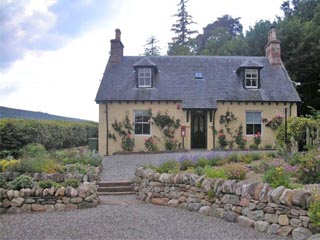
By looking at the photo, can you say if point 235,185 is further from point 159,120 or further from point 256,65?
point 256,65

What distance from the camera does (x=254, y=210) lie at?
7188mm

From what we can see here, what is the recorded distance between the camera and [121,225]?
7.37 m

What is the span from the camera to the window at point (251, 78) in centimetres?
2173

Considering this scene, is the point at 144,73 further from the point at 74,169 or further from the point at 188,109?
the point at 74,169

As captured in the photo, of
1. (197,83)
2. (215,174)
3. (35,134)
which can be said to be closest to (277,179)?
(215,174)

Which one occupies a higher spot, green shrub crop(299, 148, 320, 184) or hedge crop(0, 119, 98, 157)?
hedge crop(0, 119, 98, 157)

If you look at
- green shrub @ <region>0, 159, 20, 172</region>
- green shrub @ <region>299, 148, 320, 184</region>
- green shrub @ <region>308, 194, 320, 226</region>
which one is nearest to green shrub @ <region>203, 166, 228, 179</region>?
green shrub @ <region>299, 148, 320, 184</region>

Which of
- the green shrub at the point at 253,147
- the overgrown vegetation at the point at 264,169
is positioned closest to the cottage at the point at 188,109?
the green shrub at the point at 253,147

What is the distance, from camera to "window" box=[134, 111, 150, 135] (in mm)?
21234

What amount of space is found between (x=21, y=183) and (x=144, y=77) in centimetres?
1351

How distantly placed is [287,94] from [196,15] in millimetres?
30975

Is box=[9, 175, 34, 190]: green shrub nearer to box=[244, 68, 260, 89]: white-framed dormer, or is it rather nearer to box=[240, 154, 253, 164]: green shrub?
box=[240, 154, 253, 164]: green shrub

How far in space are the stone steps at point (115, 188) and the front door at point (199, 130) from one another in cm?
1000

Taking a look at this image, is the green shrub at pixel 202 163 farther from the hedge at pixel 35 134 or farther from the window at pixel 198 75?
the window at pixel 198 75
